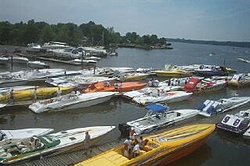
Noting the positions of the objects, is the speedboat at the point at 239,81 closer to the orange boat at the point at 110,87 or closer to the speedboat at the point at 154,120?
the orange boat at the point at 110,87

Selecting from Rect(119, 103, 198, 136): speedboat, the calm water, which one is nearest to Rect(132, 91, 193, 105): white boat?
the calm water

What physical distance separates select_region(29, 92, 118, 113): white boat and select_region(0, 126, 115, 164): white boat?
693 cm

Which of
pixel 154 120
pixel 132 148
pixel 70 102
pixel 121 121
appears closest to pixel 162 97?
pixel 121 121

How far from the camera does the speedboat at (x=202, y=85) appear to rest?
3291cm

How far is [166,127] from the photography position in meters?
20.3

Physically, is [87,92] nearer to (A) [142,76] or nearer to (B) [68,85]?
(B) [68,85]

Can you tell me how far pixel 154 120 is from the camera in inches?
806

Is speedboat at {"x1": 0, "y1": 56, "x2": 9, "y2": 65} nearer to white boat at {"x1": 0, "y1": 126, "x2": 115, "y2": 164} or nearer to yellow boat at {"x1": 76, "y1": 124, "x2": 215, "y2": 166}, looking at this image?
white boat at {"x1": 0, "y1": 126, "x2": 115, "y2": 164}

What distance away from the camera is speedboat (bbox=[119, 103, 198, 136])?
19445 mm

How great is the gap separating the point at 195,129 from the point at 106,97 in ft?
36.9

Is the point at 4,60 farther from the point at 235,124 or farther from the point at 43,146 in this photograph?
the point at 235,124

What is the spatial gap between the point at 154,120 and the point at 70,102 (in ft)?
27.0

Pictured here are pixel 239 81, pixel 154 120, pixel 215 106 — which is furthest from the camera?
pixel 239 81

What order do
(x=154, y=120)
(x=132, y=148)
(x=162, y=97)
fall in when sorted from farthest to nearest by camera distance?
(x=162, y=97)
(x=154, y=120)
(x=132, y=148)
